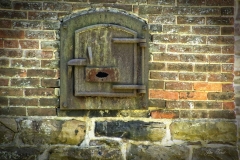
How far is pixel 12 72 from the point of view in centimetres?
346

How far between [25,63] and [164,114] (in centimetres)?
139

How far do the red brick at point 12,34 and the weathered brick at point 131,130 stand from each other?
3.56ft

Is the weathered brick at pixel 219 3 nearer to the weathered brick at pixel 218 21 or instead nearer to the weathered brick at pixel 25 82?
the weathered brick at pixel 218 21

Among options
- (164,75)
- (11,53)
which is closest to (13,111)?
(11,53)

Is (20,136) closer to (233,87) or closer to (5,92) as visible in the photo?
(5,92)

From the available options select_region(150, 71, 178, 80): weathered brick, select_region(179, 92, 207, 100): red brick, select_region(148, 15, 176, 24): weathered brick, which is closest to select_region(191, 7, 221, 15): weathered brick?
select_region(148, 15, 176, 24): weathered brick

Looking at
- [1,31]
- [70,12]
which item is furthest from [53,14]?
[1,31]

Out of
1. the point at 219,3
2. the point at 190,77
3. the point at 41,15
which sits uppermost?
the point at 219,3

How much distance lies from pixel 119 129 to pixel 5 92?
43.8 inches

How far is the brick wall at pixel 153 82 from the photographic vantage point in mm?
3463

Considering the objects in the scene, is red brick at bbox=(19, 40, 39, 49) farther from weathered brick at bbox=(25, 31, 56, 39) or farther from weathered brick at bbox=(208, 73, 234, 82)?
weathered brick at bbox=(208, 73, 234, 82)

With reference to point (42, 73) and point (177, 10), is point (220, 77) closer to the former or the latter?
point (177, 10)

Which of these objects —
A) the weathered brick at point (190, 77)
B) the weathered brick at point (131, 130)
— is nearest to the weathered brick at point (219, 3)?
the weathered brick at point (190, 77)

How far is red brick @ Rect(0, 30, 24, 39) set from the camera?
3.46m
